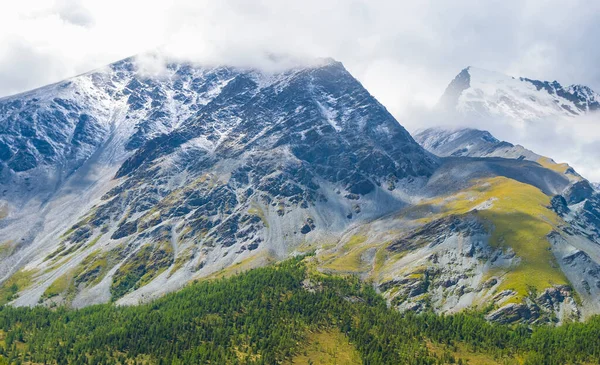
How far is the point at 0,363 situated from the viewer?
15688 centimetres

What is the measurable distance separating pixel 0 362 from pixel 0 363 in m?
1.74

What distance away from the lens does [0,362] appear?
15838 centimetres

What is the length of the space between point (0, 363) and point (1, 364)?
485 mm

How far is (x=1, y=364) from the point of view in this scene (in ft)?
516

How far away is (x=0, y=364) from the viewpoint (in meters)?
156

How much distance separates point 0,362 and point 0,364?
3037mm

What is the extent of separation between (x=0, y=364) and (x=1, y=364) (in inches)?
60.4

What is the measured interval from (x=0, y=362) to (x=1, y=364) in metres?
1.62

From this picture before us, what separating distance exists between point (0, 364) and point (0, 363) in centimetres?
130
